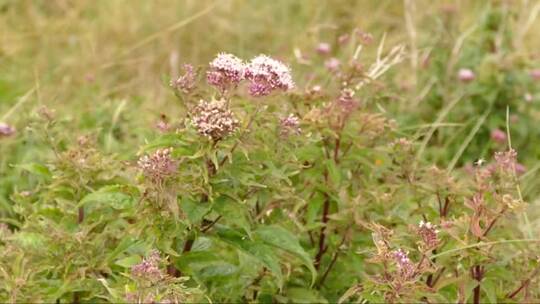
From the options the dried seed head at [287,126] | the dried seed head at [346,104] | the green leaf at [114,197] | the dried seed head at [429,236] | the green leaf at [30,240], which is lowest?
the dried seed head at [429,236]

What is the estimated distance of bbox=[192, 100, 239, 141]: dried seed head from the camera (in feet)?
6.36

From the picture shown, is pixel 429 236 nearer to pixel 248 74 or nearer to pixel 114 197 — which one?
pixel 248 74

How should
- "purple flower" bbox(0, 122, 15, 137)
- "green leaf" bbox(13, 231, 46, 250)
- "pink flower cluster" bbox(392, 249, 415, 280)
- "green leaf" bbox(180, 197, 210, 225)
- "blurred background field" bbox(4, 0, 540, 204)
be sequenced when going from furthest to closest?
1. "blurred background field" bbox(4, 0, 540, 204)
2. "purple flower" bbox(0, 122, 15, 137)
3. "green leaf" bbox(13, 231, 46, 250)
4. "green leaf" bbox(180, 197, 210, 225)
5. "pink flower cluster" bbox(392, 249, 415, 280)

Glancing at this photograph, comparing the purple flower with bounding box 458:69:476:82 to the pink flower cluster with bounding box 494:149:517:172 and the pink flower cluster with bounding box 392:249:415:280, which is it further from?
the pink flower cluster with bounding box 392:249:415:280

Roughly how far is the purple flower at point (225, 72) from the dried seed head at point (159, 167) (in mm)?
175

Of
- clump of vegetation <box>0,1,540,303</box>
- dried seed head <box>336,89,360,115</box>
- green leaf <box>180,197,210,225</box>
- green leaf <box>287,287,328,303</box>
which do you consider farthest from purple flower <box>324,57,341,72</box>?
green leaf <box>180,197,210,225</box>

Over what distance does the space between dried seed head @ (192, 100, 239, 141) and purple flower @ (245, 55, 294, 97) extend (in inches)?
2.9

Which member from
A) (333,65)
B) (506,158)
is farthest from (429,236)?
(333,65)

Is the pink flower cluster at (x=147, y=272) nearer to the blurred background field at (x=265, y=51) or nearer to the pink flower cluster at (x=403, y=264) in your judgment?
the pink flower cluster at (x=403, y=264)

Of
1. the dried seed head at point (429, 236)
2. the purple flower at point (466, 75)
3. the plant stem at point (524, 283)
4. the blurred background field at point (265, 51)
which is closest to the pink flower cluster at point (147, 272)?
the dried seed head at point (429, 236)

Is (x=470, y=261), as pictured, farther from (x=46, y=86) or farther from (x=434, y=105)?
(x=46, y=86)

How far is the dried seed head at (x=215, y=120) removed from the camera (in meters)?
1.94

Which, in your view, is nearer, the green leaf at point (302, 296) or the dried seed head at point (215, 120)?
the dried seed head at point (215, 120)

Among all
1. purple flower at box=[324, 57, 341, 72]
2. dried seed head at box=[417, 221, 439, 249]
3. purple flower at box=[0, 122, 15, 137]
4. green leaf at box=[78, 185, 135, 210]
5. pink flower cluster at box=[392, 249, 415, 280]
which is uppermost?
purple flower at box=[324, 57, 341, 72]
